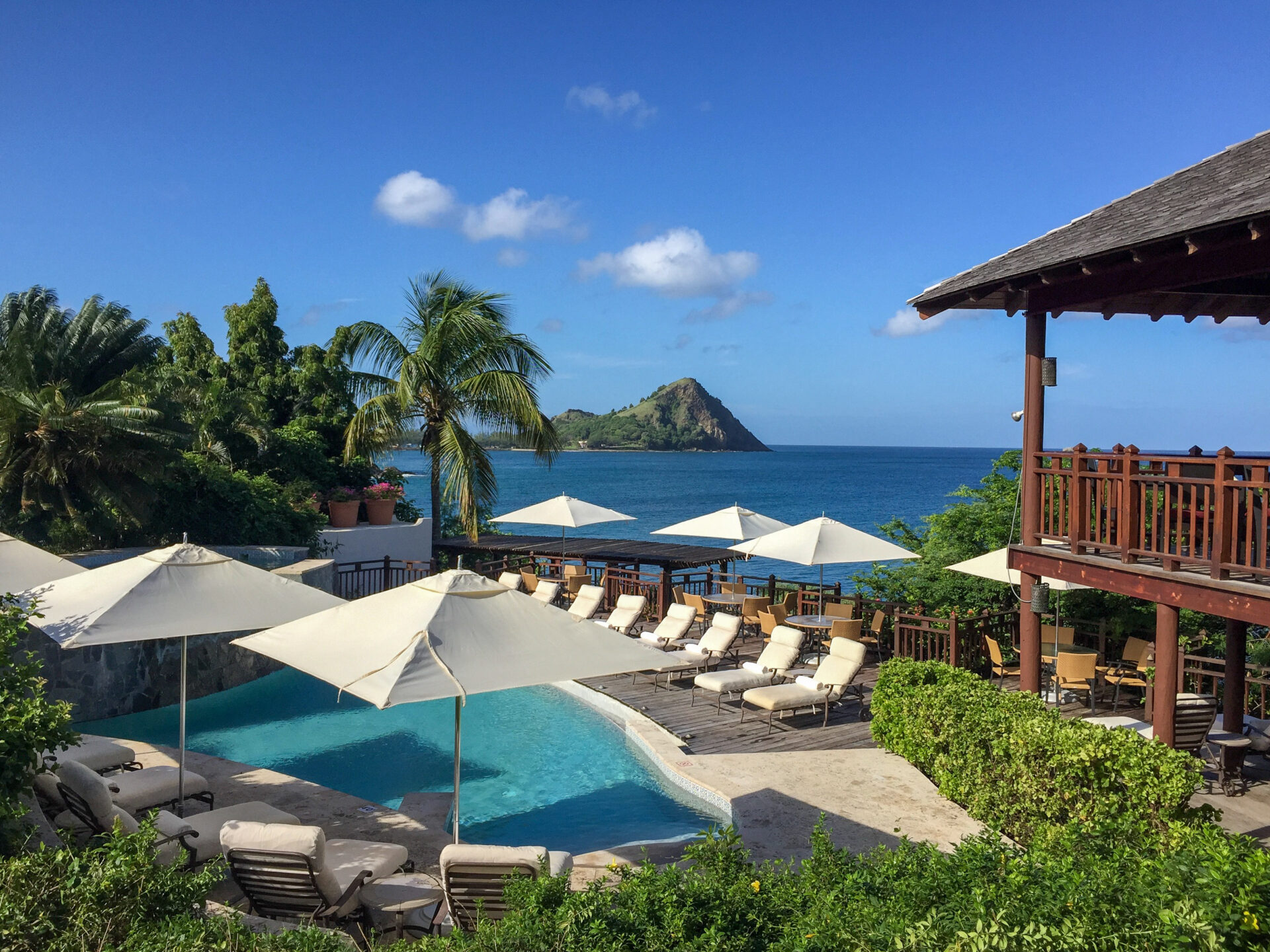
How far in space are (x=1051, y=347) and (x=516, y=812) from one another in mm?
7810

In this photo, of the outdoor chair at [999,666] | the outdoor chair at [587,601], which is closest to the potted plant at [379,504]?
the outdoor chair at [587,601]

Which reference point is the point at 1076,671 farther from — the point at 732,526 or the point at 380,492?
the point at 380,492

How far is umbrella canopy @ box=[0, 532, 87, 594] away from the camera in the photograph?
27.2 ft

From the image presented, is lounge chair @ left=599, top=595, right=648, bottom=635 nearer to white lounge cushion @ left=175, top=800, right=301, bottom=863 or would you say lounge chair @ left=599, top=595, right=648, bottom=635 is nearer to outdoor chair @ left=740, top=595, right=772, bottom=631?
outdoor chair @ left=740, top=595, right=772, bottom=631

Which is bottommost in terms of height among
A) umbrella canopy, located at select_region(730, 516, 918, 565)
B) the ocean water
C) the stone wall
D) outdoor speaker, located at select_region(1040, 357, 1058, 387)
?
the ocean water

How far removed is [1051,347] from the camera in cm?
1015

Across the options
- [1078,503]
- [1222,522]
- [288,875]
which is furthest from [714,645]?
[288,875]

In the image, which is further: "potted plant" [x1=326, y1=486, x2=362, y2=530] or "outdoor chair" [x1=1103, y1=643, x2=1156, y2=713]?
"potted plant" [x1=326, y1=486, x2=362, y2=530]

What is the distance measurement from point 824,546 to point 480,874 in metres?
9.48

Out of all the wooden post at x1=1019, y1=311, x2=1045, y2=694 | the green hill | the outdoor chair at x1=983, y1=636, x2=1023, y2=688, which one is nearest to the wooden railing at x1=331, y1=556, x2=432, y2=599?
the outdoor chair at x1=983, y1=636, x2=1023, y2=688

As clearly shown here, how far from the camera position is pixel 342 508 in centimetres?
2134

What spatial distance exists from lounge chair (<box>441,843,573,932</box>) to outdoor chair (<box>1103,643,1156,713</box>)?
921 centimetres

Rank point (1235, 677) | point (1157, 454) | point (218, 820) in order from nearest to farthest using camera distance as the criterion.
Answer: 1. point (218, 820)
2. point (1157, 454)
3. point (1235, 677)

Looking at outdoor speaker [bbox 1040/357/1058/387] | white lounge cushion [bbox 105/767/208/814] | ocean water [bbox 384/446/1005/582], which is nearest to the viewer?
white lounge cushion [bbox 105/767/208/814]
